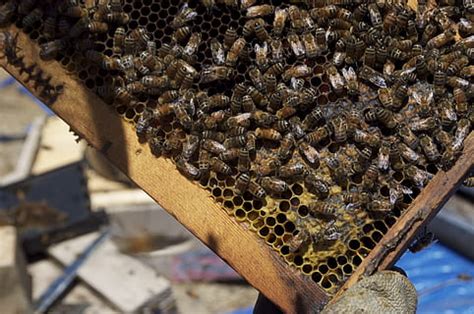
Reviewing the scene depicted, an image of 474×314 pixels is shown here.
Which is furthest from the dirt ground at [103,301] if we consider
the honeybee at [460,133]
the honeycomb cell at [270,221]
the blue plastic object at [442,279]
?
the honeybee at [460,133]

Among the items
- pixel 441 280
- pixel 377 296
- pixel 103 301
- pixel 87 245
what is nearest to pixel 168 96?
pixel 377 296

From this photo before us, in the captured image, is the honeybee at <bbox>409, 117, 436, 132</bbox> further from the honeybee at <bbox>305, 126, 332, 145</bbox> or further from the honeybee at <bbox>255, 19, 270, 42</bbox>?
the honeybee at <bbox>255, 19, 270, 42</bbox>

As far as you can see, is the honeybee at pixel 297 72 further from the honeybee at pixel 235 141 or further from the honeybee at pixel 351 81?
the honeybee at pixel 235 141

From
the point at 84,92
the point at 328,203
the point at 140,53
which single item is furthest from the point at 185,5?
→ the point at 328,203

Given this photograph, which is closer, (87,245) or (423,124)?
(423,124)

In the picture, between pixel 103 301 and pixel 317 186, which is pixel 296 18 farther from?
pixel 103 301

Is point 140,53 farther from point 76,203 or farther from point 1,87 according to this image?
point 1,87
